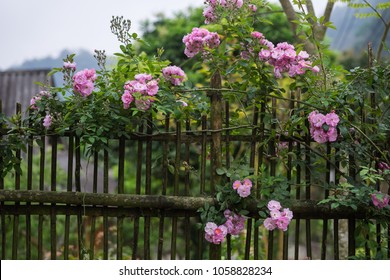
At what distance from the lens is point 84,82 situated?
2.91 m

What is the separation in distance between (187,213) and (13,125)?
3.42ft

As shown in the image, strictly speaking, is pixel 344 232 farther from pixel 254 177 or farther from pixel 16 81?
pixel 16 81

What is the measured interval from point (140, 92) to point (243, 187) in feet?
2.20

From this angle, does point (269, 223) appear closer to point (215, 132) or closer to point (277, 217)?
point (277, 217)

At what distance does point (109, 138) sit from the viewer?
2959mm

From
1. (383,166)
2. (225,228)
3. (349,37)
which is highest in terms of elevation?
(349,37)

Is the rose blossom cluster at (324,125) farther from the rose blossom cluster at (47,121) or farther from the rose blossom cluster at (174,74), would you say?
the rose blossom cluster at (47,121)

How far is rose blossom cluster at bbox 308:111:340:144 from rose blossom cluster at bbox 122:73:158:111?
78 centimetres

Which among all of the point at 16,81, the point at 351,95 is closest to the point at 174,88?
the point at 351,95

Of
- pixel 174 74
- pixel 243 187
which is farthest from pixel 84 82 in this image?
pixel 243 187

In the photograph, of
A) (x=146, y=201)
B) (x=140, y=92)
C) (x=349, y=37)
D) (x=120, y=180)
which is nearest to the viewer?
(x=140, y=92)

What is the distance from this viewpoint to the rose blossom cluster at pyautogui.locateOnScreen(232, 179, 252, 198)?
2.86m
